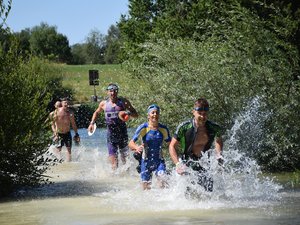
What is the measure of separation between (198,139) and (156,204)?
50.8 inches

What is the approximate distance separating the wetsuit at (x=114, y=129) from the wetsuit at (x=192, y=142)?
4614 millimetres

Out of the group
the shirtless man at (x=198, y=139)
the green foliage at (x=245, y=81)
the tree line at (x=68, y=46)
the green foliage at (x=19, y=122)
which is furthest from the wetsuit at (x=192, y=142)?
the tree line at (x=68, y=46)

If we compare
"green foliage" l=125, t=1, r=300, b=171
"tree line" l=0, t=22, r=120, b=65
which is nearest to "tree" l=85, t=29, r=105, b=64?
"tree line" l=0, t=22, r=120, b=65

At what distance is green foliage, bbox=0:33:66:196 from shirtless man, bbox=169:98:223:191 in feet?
9.96

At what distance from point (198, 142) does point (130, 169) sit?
5.16 metres

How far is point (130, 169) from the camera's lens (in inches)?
602

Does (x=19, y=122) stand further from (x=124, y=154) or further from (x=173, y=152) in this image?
(x=124, y=154)

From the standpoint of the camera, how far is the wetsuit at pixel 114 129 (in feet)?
48.6

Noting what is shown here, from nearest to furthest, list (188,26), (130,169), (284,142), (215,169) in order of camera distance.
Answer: (215,169), (284,142), (130,169), (188,26)

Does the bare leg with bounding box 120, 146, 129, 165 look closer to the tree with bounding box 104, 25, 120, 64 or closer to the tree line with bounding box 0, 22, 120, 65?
the tree with bounding box 104, 25, 120, 64

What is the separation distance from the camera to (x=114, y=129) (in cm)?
1488

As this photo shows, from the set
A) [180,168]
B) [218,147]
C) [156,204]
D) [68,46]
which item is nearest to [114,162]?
[156,204]

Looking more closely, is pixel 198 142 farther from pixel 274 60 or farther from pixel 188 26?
pixel 188 26

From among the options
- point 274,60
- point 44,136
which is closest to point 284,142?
point 274,60
